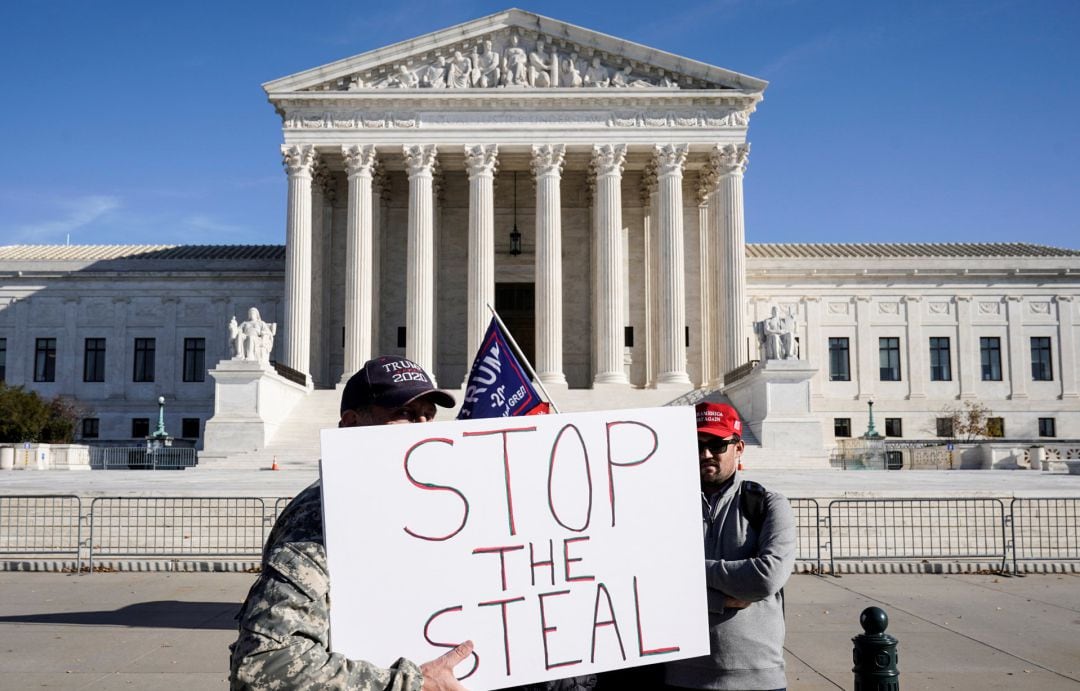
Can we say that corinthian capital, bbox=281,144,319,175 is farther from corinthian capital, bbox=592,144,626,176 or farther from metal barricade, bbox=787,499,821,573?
metal barricade, bbox=787,499,821,573

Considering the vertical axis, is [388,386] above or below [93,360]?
below

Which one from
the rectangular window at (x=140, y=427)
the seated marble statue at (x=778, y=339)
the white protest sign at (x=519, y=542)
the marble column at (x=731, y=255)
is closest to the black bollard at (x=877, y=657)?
the white protest sign at (x=519, y=542)

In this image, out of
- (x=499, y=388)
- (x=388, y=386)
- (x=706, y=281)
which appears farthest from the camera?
(x=706, y=281)

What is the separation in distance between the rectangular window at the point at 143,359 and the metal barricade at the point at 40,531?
3543 cm

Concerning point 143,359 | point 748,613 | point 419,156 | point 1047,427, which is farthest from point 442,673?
point 1047,427

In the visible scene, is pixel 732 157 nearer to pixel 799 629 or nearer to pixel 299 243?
pixel 299 243

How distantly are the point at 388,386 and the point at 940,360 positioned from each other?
2157 inches

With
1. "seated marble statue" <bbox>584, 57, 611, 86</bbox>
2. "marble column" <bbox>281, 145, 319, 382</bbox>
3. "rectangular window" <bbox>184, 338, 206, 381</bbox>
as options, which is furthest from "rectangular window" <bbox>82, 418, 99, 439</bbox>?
"seated marble statue" <bbox>584, 57, 611, 86</bbox>

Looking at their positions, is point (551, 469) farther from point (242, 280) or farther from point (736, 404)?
point (242, 280)

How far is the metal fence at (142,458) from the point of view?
127 ft

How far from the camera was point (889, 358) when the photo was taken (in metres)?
53.8

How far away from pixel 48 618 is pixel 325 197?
1536 inches

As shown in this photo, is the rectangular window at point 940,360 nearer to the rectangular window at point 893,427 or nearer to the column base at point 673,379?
the rectangular window at point 893,427

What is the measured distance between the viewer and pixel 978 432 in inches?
1983
